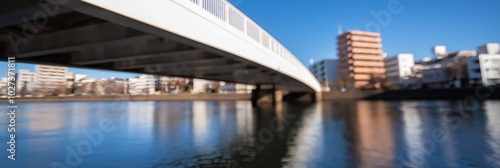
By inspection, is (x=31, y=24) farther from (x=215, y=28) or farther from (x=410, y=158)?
(x=410, y=158)

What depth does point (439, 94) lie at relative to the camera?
4075 cm

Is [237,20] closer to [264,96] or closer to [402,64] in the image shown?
[264,96]

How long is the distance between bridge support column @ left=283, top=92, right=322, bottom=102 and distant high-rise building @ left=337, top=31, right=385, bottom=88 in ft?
80.2

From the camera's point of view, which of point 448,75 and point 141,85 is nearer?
point 448,75

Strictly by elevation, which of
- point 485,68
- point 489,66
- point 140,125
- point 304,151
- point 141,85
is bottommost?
point 304,151

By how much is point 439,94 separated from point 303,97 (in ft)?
69.9

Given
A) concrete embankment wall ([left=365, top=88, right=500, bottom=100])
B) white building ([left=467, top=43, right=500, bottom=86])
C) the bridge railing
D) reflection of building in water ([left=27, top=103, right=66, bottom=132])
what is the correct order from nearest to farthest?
the bridge railing → reflection of building in water ([left=27, top=103, right=66, bottom=132]) → concrete embankment wall ([left=365, top=88, right=500, bottom=100]) → white building ([left=467, top=43, right=500, bottom=86])

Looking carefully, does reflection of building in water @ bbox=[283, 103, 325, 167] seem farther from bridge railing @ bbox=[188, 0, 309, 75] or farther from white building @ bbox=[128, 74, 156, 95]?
white building @ bbox=[128, 74, 156, 95]

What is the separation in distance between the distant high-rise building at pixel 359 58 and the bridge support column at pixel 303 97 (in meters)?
24.4

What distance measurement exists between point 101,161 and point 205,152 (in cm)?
262

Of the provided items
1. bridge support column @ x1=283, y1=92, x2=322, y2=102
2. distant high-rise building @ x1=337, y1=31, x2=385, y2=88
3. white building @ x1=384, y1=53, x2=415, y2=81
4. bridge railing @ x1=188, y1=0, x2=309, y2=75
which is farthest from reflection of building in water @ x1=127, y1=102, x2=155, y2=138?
white building @ x1=384, y1=53, x2=415, y2=81

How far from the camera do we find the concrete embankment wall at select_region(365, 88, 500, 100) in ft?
118

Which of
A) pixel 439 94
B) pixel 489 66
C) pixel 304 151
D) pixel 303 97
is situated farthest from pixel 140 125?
Result: pixel 489 66

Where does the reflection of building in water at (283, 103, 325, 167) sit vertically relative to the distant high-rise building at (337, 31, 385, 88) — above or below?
below
